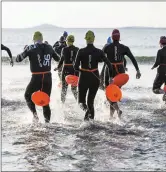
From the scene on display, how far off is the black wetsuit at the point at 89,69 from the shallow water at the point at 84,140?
49cm

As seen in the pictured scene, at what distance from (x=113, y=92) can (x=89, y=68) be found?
957 mm

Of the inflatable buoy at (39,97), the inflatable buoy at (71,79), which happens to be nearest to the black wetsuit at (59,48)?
the inflatable buoy at (71,79)

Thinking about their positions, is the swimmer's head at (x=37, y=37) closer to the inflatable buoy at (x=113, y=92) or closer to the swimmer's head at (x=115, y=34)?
the swimmer's head at (x=115, y=34)

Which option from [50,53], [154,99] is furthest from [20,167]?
[154,99]

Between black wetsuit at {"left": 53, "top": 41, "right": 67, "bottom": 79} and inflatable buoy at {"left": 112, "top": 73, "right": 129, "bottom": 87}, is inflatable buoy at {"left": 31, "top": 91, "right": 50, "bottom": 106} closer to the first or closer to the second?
inflatable buoy at {"left": 112, "top": 73, "right": 129, "bottom": 87}

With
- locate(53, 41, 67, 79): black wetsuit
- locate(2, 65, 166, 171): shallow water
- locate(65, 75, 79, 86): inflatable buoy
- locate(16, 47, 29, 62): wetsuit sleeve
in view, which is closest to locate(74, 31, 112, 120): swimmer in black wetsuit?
locate(2, 65, 166, 171): shallow water

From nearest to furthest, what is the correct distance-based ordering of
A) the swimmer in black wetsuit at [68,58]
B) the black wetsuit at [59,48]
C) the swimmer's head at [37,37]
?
the swimmer's head at [37,37], the swimmer in black wetsuit at [68,58], the black wetsuit at [59,48]

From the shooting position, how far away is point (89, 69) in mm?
8406

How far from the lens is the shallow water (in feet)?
20.0

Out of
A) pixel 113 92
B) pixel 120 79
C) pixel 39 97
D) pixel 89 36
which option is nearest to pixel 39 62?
pixel 39 97

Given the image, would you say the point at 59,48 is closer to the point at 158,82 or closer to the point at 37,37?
the point at 158,82

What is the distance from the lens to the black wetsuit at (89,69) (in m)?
8.27

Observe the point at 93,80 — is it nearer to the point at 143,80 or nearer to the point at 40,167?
the point at 40,167

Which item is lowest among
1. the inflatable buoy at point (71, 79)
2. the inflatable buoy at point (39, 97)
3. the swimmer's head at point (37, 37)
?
the inflatable buoy at point (39, 97)
